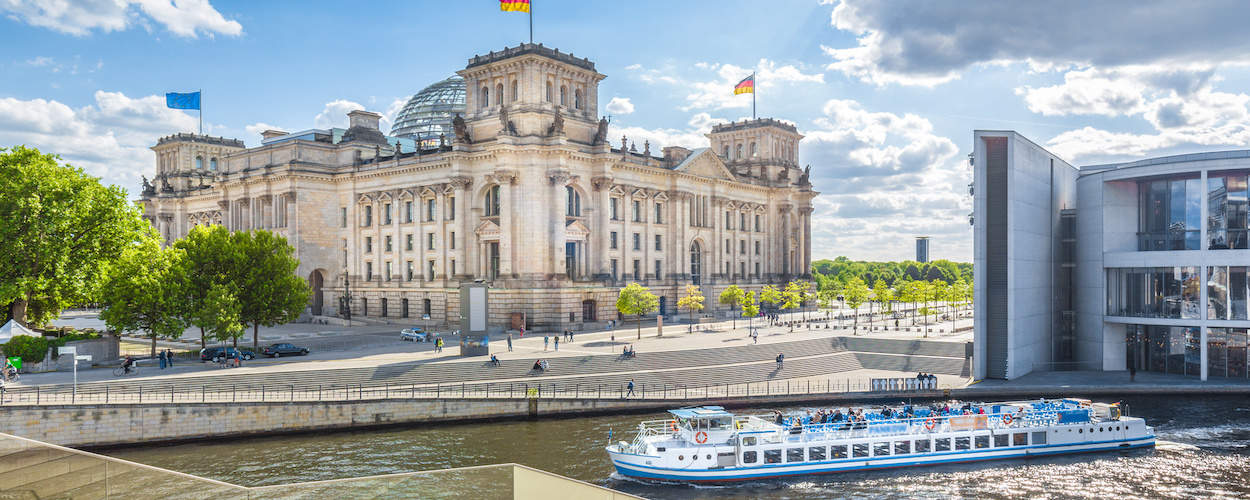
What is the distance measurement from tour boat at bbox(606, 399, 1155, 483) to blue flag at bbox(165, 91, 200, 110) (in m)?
82.0

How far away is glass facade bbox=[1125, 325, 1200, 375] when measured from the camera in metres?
61.7

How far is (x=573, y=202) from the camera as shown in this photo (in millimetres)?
92375

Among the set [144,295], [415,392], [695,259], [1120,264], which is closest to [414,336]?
[144,295]

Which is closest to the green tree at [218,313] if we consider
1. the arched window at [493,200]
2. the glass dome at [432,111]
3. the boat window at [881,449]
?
the arched window at [493,200]

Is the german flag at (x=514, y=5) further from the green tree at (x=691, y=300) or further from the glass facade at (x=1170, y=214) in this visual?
the glass facade at (x=1170, y=214)

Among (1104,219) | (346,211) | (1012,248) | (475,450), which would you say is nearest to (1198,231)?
(1104,219)

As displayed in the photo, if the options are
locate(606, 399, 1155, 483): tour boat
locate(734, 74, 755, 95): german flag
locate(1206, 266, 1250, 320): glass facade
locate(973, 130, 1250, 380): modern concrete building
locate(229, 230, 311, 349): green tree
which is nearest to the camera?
locate(606, 399, 1155, 483): tour boat

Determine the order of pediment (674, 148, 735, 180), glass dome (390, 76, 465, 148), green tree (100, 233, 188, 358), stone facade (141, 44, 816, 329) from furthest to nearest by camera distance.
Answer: glass dome (390, 76, 465, 148) < pediment (674, 148, 735, 180) < stone facade (141, 44, 816, 329) < green tree (100, 233, 188, 358)

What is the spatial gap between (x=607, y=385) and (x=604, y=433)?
1034 centimetres

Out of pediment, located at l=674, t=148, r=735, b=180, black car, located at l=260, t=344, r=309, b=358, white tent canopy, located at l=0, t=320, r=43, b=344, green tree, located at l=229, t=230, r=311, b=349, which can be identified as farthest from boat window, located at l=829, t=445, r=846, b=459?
pediment, located at l=674, t=148, r=735, b=180

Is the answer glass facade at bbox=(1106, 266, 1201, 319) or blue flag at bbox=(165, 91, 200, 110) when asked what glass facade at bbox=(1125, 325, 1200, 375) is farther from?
blue flag at bbox=(165, 91, 200, 110)

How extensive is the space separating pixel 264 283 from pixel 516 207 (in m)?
27.7

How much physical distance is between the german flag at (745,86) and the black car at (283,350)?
67.0 metres

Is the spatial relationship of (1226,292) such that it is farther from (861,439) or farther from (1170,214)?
(861,439)
